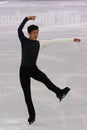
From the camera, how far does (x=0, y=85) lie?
19.1 feet

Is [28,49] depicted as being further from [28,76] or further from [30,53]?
[28,76]

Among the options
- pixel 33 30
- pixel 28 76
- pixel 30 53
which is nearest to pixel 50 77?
pixel 28 76

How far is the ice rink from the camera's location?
455cm

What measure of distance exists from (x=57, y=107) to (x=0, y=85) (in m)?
1.11

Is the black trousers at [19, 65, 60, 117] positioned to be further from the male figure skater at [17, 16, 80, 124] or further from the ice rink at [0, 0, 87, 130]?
the ice rink at [0, 0, 87, 130]

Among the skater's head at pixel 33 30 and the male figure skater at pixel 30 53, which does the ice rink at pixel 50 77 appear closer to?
the male figure skater at pixel 30 53

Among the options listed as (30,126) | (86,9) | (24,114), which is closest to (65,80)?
(24,114)

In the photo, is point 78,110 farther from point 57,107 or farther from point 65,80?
point 65,80

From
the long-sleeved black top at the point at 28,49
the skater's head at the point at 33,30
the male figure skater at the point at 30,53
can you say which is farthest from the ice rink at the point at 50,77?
the skater's head at the point at 33,30

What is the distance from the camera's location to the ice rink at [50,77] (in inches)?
179

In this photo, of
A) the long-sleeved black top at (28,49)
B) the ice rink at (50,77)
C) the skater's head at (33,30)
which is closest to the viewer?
the skater's head at (33,30)

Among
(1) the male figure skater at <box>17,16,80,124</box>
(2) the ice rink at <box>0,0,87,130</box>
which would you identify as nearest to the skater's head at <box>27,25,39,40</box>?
(1) the male figure skater at <box>17,16,80,124</box>

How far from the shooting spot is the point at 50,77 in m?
6.16

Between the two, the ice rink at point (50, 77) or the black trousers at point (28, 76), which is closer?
the black trousers at point (28, 76)
